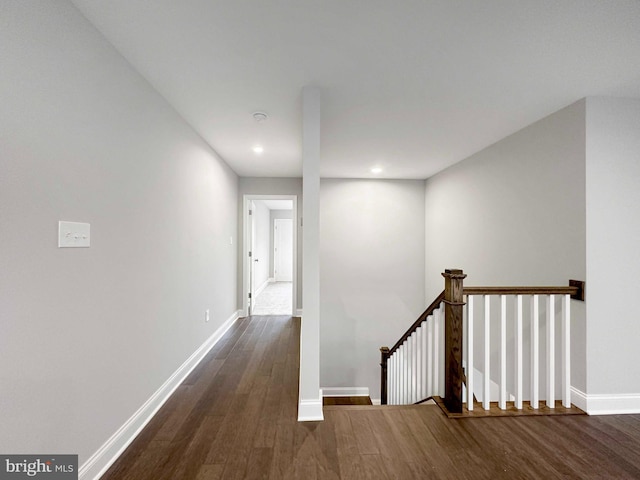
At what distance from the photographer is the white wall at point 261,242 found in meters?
7.09

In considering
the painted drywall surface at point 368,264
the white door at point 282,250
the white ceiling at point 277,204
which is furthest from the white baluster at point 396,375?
the white door at point 282,250

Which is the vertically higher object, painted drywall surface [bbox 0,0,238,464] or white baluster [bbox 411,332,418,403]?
painted drywall surface [bbox 0,0,238,464]

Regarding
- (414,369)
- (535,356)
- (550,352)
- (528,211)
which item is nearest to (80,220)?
(414,369)

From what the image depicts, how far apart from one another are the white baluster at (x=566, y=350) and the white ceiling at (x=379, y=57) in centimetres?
161

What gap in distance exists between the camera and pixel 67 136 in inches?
51.3

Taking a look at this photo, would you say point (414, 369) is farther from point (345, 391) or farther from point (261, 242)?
point (261, 242)

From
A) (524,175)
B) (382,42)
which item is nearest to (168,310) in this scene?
(382,42)

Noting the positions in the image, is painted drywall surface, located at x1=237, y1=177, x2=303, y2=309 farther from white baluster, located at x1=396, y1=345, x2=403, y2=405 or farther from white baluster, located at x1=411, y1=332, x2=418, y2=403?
white baluster, located at x1=411, y1=332, x2=418, y2=403

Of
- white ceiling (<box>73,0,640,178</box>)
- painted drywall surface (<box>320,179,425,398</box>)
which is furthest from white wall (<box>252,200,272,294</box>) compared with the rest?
white ceiling (<box>73,0,640,178</box>)

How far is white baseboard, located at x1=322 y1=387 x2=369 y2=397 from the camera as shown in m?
4.89

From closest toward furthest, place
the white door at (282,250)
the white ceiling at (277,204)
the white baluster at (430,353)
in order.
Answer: the white baluster at (430,353)
the white ceiling at (277,204)
the white door at (282,250)

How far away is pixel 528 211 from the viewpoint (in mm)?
2688

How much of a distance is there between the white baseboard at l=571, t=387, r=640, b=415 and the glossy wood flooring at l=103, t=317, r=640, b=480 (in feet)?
0.23

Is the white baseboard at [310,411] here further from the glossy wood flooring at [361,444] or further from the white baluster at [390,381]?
the white baluster at [390,381]
